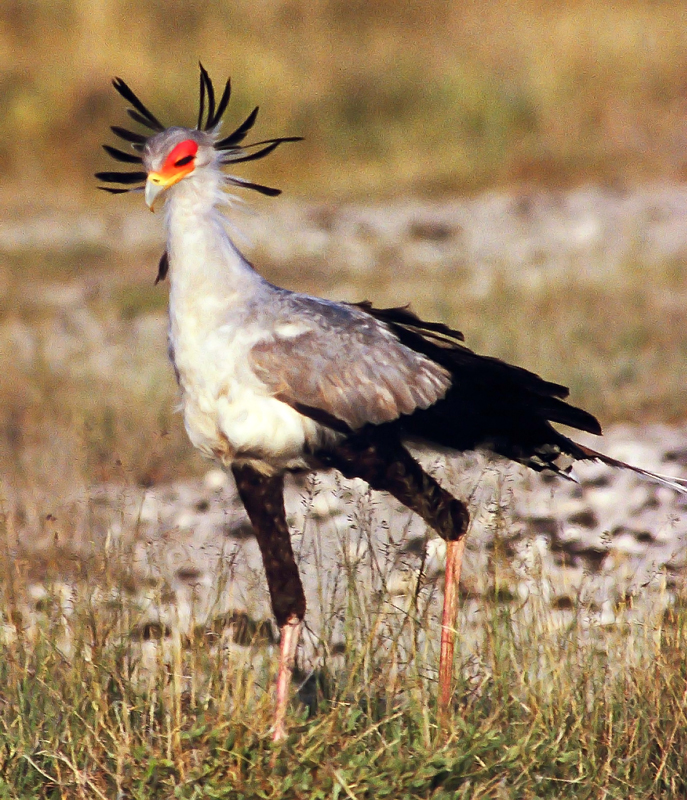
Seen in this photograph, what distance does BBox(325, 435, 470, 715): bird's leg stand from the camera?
3996mm

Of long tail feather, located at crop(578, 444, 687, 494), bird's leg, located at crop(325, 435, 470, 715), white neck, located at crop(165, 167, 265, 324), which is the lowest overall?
bird's leg, located at crop(325, 435, 470, 715)

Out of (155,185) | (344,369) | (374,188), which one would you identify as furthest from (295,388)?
(374,188)

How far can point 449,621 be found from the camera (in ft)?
13.6

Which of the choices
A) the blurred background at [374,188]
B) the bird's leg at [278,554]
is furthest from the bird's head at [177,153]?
the blurred background at [374,188]

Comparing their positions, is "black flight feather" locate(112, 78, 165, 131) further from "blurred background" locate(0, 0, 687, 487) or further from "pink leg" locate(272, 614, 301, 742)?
"blurred background" locate(0, 0, 687, 487)

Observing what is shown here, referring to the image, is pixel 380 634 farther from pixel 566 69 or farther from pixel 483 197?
pixel 566 69

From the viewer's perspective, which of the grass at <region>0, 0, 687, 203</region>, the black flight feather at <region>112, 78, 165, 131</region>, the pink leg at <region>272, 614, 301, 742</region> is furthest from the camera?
the grass at <region>0, 0, 687, 203</region>

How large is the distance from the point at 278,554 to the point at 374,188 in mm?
12275

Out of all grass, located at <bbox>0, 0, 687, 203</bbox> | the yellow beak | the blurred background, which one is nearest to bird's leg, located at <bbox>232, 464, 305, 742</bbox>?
the yellow beak

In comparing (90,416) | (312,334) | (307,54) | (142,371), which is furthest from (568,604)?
(307,54)

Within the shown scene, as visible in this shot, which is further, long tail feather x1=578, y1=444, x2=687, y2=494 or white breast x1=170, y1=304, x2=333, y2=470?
long tail feather x1=578, y1=444, x2=687, y2=494

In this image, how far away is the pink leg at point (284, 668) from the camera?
366 centimetres

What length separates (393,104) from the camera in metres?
17.2

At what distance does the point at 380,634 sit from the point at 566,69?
15.1 meters
